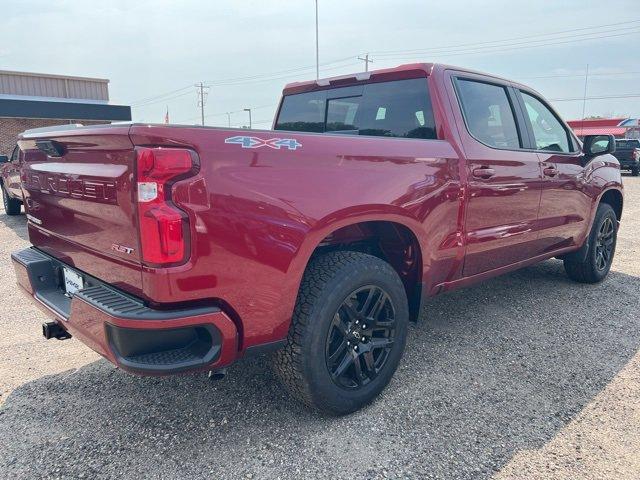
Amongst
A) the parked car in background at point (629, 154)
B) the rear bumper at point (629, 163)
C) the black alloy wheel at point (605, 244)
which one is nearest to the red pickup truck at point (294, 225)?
the black alloy wheel at point (605, 244)

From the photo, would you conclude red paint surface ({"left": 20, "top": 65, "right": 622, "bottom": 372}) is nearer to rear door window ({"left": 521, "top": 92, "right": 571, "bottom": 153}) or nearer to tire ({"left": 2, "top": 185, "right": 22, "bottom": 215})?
rear door window ({"left": 521, "top": 92, "right": 571, "bottom": 153})

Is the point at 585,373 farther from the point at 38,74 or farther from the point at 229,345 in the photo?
the point at 38,74

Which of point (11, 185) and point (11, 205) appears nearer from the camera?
point (11, 185)

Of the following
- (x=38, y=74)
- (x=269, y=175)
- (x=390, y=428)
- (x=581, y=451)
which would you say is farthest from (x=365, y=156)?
(x=38, y=74)

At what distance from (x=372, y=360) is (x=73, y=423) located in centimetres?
166

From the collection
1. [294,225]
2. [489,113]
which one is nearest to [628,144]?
[489,113]

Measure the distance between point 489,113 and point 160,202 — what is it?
260 cm

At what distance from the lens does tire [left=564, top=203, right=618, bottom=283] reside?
15.8 ft

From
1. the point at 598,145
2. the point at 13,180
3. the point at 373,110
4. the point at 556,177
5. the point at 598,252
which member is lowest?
the point at 598,252

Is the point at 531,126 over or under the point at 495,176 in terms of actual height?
over

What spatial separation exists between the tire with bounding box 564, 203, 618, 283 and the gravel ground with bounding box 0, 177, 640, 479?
3.98 feet

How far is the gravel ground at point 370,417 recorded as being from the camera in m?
2.22

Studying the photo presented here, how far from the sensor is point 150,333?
1919 millimetres

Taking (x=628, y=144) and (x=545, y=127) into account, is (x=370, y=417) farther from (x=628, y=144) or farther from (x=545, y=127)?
(x=628, y=144)
